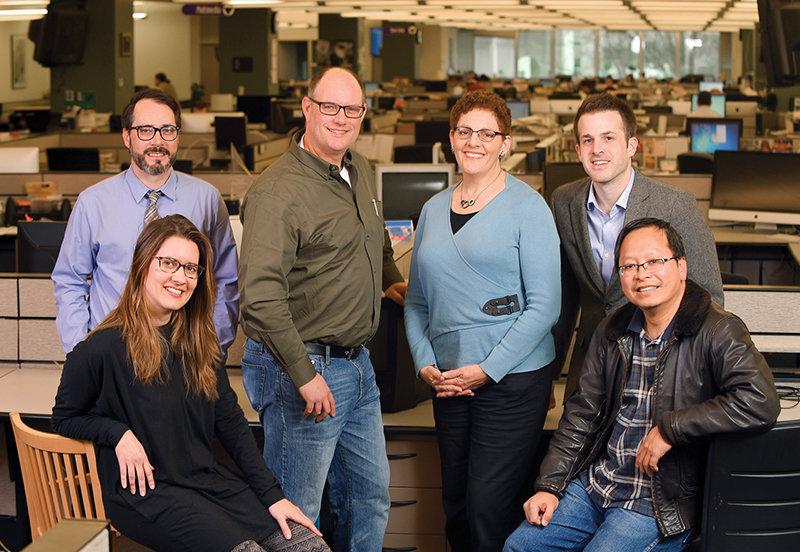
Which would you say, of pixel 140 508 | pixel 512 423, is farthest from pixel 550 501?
pixel 140 508

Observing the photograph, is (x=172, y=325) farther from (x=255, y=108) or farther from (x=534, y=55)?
(x=534, y=55)

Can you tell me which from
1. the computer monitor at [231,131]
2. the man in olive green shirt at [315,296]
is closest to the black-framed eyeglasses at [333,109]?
the man in olive green shirt at [315,296]

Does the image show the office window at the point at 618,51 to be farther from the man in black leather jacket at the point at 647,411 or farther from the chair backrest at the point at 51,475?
the chair backrest at the point at 51,475

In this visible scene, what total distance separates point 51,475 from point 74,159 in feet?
16.2

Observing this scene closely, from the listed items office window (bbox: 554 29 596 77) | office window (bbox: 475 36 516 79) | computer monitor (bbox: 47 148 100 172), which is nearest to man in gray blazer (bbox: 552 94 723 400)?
computer monitor (bbox: 47 148 100 172)

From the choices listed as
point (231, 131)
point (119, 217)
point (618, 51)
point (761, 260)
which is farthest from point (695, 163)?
point (618, 51)

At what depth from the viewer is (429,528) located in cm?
279

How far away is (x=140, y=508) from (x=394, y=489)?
92cm

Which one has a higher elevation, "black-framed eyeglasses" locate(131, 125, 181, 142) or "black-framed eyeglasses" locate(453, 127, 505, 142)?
"black-framed eyeglasses" locate(131, 125, 181, 142)

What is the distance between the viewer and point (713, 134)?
7316mm

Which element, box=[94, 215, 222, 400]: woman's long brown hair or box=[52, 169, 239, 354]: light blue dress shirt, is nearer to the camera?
box=[94, 215, 222, 400]: woman's long brown hair

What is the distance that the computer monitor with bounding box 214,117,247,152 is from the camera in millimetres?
8000

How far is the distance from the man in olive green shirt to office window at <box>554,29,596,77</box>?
31.3 metres

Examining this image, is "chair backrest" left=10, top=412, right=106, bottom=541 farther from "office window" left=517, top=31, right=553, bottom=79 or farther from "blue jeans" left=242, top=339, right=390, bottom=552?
"office window" left=517, top=31, right=553, bottom=79
